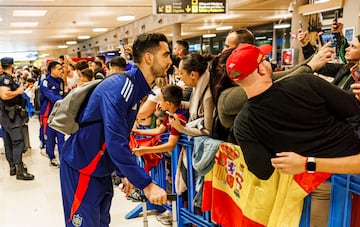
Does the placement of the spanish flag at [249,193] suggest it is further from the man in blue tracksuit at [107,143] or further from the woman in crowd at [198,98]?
the man in blue tracksuit at [107,143]

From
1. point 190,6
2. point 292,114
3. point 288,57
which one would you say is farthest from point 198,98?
point 288,57

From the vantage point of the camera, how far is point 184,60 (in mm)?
2598

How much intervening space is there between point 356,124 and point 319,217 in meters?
0.51

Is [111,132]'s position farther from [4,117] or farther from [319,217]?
[4,117]

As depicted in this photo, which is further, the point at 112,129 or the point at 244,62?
the point at 112,129

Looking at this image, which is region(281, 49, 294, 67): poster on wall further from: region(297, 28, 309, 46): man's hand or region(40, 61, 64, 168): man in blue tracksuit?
region(40, 61, 64, 168): man in blue tracksuit

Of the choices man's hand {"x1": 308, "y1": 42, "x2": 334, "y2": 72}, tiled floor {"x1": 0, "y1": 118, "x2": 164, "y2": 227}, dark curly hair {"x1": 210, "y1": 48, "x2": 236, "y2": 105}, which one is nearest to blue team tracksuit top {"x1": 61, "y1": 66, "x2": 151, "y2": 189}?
dark curly hair {"x1": 210, "y1": 48, "x2": 236, "y2": 105}

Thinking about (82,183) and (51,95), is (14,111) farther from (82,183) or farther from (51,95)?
(82,183)

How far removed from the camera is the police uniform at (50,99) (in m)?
5.15

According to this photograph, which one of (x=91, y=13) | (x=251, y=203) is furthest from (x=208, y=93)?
(x=91, y=13)

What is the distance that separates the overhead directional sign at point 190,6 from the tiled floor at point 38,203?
3622 millimetres

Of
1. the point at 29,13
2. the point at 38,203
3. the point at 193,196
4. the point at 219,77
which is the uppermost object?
the point at 29,13

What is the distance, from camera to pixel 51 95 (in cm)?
514

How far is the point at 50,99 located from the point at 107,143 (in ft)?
13.0
